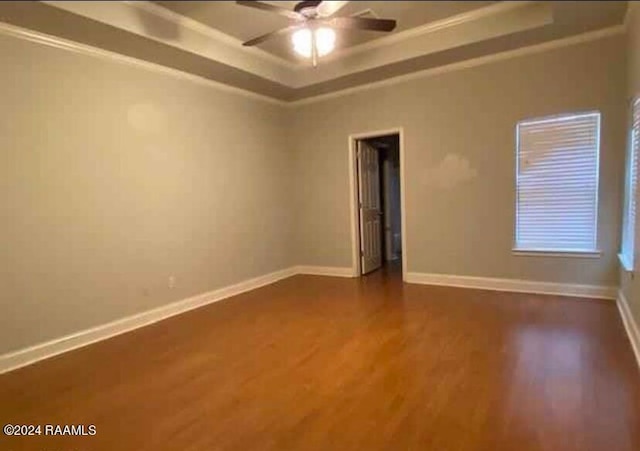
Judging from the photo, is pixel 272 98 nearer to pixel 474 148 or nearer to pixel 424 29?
pixel 424 29

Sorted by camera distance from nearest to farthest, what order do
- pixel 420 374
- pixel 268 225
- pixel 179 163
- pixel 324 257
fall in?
1. pixel 420 374
2. pixel 179 163
3. pixel 268 225
4. pixel 324 257

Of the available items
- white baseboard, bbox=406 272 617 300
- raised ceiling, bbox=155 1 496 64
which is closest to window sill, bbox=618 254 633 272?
white baseboard, bbox=406 272 617 300

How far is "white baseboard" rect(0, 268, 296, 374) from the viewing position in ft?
9.90

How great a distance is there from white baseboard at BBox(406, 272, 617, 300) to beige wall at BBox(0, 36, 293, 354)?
7.90 ft

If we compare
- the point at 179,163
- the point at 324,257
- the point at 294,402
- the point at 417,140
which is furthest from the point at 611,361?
the point at 179,163

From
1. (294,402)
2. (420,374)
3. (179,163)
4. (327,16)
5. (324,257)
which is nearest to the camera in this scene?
(294,402)

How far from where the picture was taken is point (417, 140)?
16.4 ft

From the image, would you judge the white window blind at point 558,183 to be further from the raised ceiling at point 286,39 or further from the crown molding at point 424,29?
the crown molding at point 424,29

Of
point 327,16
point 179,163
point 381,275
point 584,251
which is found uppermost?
point 327,16

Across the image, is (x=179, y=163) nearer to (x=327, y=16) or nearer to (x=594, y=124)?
(x=327, y=16)

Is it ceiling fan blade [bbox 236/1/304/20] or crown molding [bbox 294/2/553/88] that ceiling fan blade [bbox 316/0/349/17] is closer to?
ceiling fan blade [bbox 236/1/304/20]

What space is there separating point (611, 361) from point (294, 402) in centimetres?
220

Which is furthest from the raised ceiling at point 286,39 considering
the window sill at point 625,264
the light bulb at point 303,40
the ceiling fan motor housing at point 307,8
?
the window sill at point 625,264

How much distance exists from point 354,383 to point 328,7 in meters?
2.70
